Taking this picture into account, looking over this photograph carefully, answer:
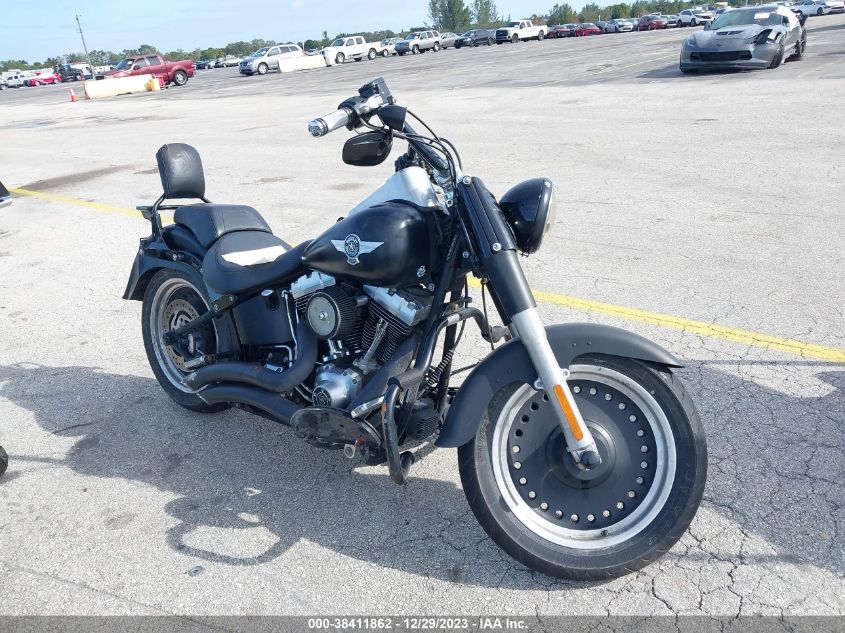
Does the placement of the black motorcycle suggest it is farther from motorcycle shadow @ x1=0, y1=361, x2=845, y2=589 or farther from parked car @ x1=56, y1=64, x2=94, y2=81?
parked car @ x1=56, y1=64, x2=94, y2=81

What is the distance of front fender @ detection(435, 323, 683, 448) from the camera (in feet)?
9.42

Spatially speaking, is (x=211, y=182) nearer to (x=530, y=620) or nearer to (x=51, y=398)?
(x=51, y=398)

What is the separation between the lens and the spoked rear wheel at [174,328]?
4.29 meters

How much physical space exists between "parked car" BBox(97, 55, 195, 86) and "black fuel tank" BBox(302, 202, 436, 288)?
142 feet

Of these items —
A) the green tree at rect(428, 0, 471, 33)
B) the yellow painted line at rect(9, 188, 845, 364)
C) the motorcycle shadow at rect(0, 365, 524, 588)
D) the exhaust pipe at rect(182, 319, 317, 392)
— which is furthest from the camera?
the green tree at rect(428, 0, 471, 33)

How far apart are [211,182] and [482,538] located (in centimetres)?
905

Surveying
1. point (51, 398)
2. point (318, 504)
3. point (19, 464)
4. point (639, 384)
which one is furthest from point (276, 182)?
point (639, 384)

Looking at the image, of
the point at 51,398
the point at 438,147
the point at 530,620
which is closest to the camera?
the point at 530,620

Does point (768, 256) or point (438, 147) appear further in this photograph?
point (768, 256)

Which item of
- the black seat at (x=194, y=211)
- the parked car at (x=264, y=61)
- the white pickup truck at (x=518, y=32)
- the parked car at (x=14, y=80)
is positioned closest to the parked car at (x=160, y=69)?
the parked car at (x=264, y=61)

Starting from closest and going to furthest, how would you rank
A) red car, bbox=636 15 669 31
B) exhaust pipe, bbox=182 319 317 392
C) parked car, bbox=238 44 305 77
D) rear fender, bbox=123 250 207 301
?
exhaust pipe, bbox=182 319 317 392
rear fender, bbox=123 250 207 301
parked car, bbox=238 44 305 77
red car, bbox=636 15 669 31

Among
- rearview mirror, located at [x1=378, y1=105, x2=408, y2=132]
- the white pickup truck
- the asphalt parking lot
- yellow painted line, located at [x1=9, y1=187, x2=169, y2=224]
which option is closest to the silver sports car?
the asphalt parking lot

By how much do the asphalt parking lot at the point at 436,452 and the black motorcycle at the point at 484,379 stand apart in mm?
257

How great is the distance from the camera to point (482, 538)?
3.24 m
